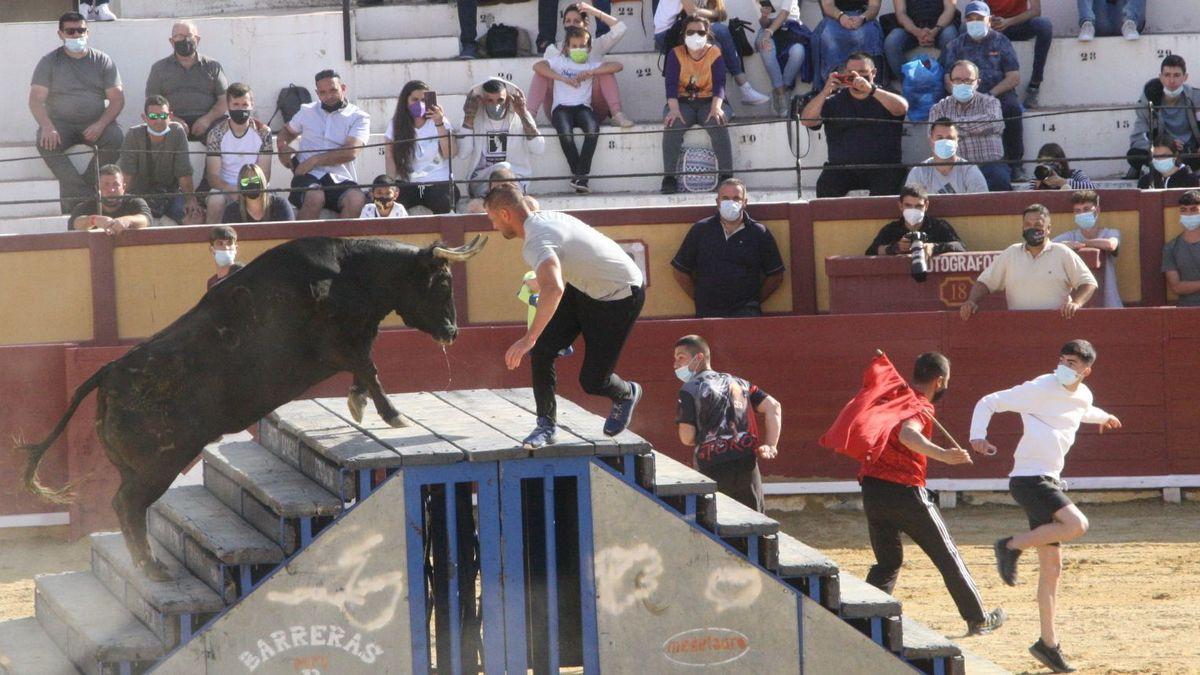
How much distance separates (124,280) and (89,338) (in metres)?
0.49

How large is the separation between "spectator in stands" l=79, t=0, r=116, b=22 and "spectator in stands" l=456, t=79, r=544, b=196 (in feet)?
13.3

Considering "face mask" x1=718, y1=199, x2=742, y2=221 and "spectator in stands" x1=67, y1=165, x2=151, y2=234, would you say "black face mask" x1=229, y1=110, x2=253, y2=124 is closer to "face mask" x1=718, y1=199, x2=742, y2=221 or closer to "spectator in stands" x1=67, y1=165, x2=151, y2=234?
"spectator in stands" x1=67, y1=165, x2=151, y2=234

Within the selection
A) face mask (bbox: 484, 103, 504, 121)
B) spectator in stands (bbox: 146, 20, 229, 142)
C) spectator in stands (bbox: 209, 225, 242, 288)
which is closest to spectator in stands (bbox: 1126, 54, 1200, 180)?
face mask (bbox: 484, 103, 504, 121)

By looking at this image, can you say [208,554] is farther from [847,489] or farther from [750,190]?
[750,190]

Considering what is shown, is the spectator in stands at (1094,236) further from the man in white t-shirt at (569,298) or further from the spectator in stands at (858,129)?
the man in white t-shirt at (569,298)

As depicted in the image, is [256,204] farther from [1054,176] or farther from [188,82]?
[1054,176]

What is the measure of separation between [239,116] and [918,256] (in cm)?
517

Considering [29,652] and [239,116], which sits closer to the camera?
[29,652]

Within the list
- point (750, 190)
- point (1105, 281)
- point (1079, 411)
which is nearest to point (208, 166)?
point (750, 190)

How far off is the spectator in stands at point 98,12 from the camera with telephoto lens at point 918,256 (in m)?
7.45

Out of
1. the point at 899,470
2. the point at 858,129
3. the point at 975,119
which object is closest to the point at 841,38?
the point at 858,129

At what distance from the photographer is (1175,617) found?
9312mm

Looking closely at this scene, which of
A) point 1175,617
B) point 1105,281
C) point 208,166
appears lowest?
point 1175,617

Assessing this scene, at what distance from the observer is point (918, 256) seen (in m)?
12.1
